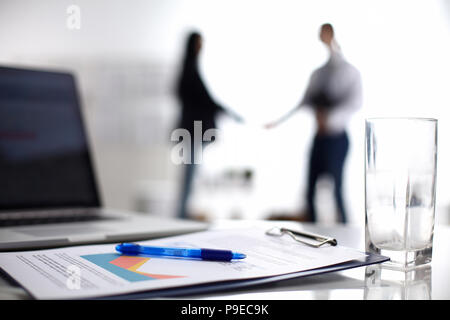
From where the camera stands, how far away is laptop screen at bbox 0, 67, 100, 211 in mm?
722

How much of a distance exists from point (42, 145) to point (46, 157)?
0.07 feet

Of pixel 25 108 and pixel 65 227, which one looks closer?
pixel 65 227

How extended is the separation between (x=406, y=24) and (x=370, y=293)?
1.89 m

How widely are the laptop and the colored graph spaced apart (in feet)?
0.75

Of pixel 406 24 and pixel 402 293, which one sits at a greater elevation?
pixel 406 24

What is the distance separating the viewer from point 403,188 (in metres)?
0.40

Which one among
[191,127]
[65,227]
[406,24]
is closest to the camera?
[65,227]

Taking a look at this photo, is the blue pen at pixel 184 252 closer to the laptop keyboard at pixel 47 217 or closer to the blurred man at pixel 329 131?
the laptop keyboard at pixel 47 217

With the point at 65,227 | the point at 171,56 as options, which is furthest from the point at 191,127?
the point at 65,227

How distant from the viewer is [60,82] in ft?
2.65

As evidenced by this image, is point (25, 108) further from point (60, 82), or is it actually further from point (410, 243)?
point (410, 243)

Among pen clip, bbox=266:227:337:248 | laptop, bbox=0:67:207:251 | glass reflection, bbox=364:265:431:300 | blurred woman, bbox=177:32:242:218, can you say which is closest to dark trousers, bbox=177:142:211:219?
blurred woman, bbox=177:32:242:218

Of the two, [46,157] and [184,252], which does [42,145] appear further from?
[184,252]

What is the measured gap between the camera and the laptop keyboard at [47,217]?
62cm
